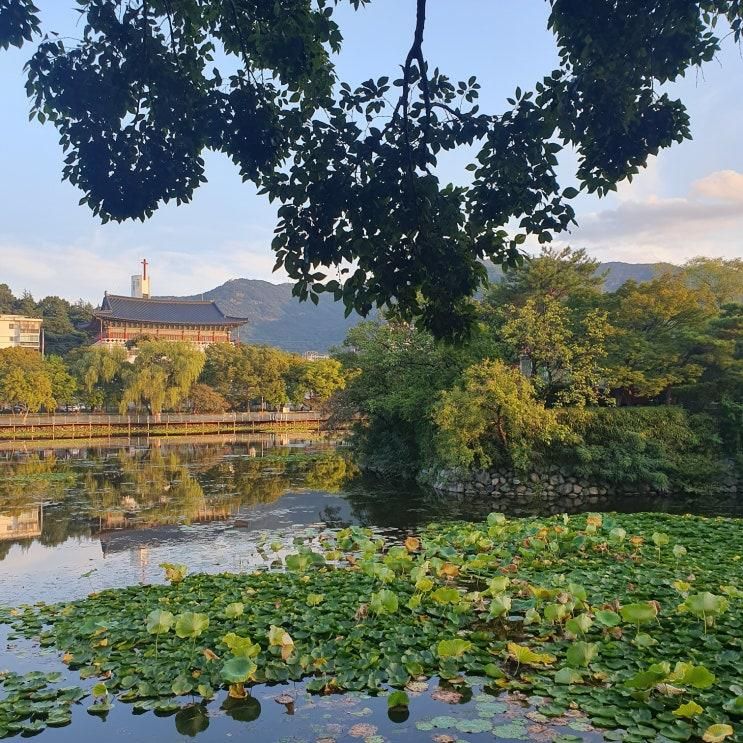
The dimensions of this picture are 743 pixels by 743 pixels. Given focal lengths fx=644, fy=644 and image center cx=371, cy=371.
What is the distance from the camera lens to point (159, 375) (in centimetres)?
3494

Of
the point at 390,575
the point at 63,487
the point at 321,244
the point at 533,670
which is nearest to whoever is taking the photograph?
the point at 321,244

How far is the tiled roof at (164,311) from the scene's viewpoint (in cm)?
4725

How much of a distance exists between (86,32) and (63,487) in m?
14.7

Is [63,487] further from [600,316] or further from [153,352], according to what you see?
[153,352]

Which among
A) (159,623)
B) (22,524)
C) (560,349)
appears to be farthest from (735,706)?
(560,349)

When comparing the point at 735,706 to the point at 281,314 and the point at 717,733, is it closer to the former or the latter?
the point at 717,733

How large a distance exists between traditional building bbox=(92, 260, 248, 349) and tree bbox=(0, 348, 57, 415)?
32.5ft

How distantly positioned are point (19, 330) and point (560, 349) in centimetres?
4735

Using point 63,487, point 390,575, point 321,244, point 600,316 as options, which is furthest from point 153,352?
point 321,244

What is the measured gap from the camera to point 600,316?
57.0ft

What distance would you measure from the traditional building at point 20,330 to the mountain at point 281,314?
2456 inches

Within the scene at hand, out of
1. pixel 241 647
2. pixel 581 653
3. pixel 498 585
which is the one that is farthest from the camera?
pixel 498 585

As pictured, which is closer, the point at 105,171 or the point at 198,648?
the point at 105,171

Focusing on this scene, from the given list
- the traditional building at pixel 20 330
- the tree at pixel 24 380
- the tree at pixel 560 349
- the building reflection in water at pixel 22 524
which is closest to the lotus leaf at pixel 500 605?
the building reflection in water at pixel 22 524
